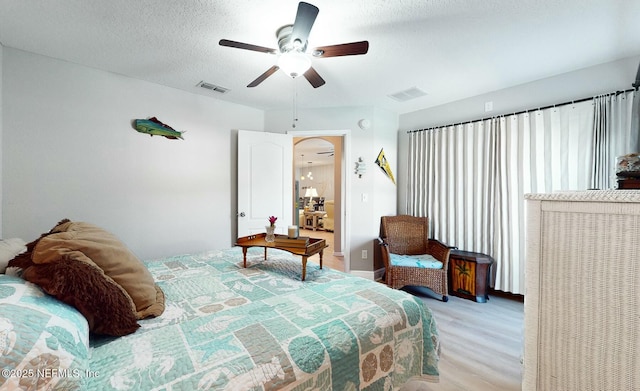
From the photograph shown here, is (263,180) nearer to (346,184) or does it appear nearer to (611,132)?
(346,184)

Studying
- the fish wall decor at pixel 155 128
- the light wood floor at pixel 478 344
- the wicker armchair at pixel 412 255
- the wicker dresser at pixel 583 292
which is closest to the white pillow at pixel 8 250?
the fish wall decor at pixel 155 128

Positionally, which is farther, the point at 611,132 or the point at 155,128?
the point at 155,128

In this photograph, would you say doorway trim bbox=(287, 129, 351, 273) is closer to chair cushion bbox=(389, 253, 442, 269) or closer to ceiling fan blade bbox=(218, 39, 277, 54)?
chair cushion bbox=(389, 253, 442, 269)

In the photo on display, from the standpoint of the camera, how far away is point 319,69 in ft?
8.46

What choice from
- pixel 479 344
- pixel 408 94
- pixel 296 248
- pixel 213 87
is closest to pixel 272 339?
pixel 296 248

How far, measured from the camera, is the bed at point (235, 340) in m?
0.74

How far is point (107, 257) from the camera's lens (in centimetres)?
115

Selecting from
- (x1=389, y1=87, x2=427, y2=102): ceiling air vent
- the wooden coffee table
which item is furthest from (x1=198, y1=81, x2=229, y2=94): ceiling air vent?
(x1=389, y1=87, x2=427, y2=102): ceiling air vent

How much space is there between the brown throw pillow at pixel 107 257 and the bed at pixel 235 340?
0.08 metres

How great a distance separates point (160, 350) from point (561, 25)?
10.3ft

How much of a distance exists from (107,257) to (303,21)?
1633 mm

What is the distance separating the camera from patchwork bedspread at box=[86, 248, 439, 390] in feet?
2.84

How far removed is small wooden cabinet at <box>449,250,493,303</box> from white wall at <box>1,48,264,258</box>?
294 cm

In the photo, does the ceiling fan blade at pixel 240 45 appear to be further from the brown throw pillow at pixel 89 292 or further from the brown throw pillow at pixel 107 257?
the brown throw pillow at pixel 89 292
